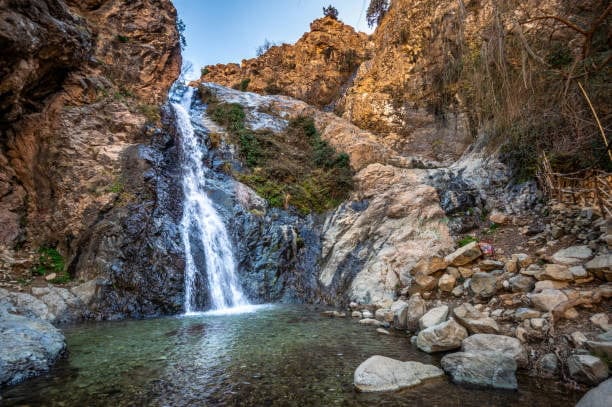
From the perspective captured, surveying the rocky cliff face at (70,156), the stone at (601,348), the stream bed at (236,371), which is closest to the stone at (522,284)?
the stone at (601,348)

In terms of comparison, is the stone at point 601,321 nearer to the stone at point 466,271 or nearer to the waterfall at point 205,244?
the stone at point 466,271

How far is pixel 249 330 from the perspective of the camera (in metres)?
5.79

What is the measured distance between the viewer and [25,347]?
384 centimetres

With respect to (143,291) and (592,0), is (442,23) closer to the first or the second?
(592,0)

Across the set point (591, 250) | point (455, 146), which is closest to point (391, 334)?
point (591, 250)

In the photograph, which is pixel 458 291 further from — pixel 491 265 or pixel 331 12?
pixel 331 12

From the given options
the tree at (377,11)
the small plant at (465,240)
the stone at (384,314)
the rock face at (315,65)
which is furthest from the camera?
the rock face at (315,65)

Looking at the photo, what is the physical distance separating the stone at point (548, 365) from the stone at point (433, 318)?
4.88ft


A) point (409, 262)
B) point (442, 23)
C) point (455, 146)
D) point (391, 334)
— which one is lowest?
point (391, 334)

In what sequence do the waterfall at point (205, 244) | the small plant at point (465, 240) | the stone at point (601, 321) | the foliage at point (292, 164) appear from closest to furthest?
1. the stone at point (601, 321)
2. the small plant at point (465, 240)
3. the waterfall at point (205, 244)
4. the foliage at point (292, 164)

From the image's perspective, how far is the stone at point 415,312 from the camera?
5.48m

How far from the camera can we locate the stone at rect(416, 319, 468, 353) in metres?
4.20

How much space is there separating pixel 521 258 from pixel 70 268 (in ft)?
32.6

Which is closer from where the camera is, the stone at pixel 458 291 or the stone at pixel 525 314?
the stone at pixel 525 314
